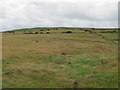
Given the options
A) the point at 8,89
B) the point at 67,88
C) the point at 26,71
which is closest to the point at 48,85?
the point at 67,88

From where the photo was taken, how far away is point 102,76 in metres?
28.3

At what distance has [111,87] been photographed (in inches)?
916

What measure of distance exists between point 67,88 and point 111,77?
7.22 m

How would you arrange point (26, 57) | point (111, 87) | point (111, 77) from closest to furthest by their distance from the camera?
point (111, 87) < point (111, 77) < point (26, 57)

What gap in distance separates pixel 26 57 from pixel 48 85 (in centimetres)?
2065

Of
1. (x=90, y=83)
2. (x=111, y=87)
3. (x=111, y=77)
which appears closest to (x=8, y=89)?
(x=90, y=83)

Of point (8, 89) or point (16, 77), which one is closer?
point (8, 89)

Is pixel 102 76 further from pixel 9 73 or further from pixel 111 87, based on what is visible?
pixel 9 73

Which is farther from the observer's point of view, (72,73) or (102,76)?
(72,73)

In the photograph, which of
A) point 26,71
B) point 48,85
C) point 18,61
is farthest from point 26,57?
point 48,85

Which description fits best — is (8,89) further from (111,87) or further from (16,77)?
(111,87)

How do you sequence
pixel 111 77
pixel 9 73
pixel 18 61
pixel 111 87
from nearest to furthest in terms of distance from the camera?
pixel 111 87, pixel 111 77, pixel 9 73, pixel 18 61

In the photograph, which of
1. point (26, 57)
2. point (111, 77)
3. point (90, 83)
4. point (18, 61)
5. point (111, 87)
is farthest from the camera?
point (26, 57)

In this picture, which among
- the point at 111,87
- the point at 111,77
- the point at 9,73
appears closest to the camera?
the point at 111,87
